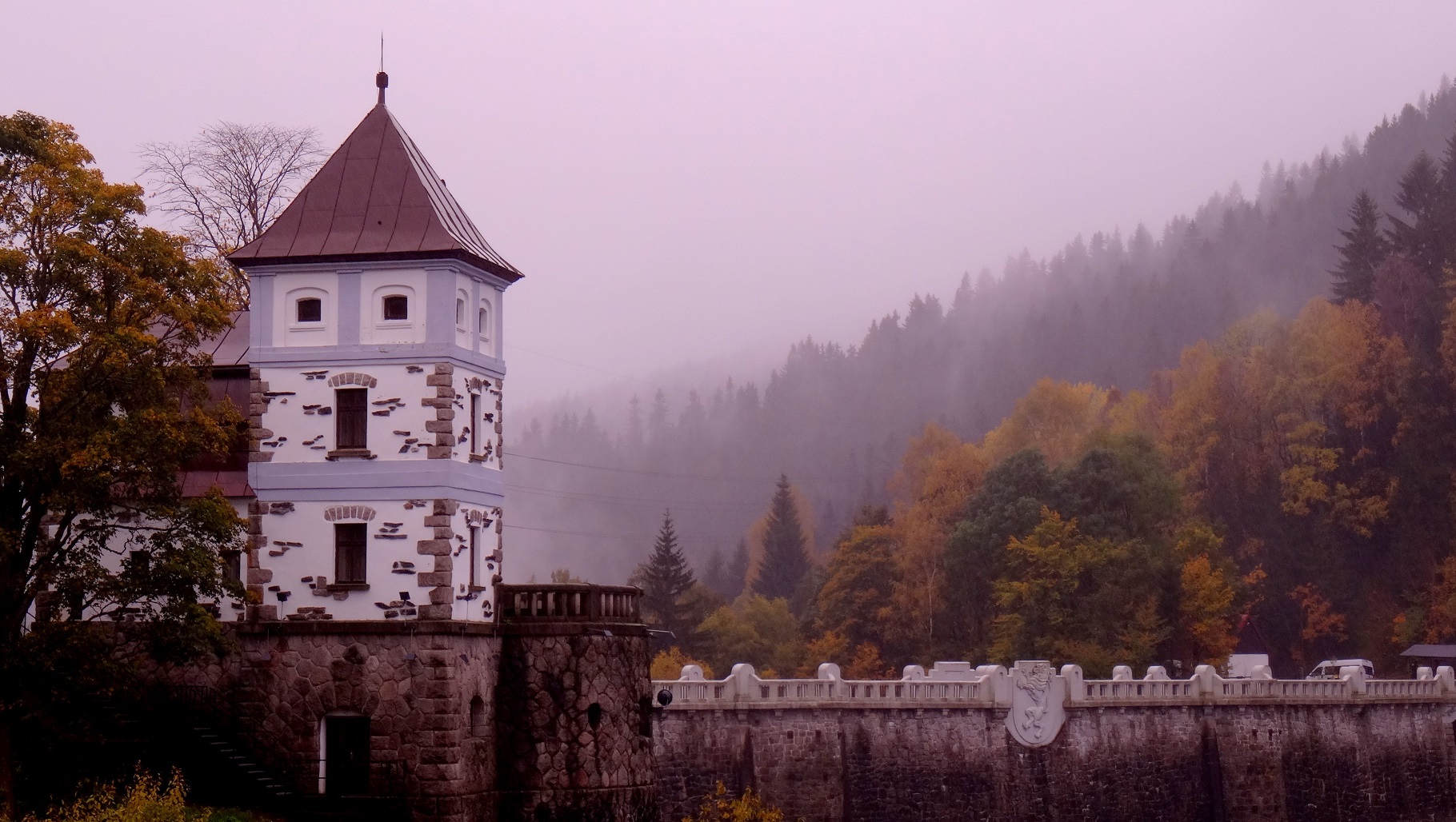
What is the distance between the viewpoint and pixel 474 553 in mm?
38000

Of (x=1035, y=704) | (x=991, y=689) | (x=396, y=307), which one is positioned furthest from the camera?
(x=1035, y=704)

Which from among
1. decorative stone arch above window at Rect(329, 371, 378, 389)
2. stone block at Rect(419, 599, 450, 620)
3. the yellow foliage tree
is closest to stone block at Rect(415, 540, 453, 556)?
stone block at Rect(419, 599, 450, 620)


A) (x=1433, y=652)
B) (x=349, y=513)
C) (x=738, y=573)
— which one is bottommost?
(x=1433, y=652)

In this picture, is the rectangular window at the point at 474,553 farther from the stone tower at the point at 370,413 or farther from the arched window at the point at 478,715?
the arched window at the point at 478,715

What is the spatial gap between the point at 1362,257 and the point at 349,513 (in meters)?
78.1

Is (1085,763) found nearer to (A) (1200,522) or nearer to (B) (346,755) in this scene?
(B) (346,755)

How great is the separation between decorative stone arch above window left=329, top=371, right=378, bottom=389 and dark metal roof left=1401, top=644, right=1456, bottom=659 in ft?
172

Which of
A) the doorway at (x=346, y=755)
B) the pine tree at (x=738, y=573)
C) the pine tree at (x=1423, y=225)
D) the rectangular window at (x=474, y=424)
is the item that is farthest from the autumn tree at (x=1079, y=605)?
the pine tree at (x=738, y=573)

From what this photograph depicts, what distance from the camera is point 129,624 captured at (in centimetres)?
3675

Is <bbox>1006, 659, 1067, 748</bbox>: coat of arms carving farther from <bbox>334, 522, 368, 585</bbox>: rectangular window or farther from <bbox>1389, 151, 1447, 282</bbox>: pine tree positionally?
<bbox>1389, 151, 1447, 282</bbox>: pine tree

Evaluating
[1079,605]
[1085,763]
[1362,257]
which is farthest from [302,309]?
[1362,257]

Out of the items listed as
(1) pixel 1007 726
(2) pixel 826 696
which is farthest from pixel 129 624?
(1) pixel 1007 726

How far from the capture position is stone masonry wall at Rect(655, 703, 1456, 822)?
48750mm

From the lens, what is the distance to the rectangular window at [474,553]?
37.9m
